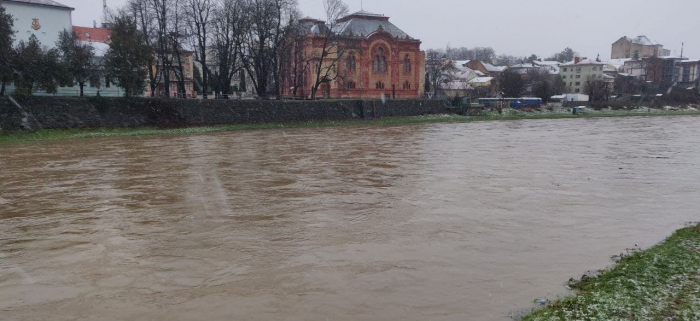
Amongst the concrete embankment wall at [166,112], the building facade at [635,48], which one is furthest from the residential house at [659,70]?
the concrete embankment wall at [166,112]

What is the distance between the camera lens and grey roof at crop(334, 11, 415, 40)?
6688cm

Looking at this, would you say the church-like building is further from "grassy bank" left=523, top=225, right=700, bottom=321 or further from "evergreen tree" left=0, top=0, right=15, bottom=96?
"grassy bank" left=523, top=225, right=700, bottom=321

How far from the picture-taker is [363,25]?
6856 centimetres

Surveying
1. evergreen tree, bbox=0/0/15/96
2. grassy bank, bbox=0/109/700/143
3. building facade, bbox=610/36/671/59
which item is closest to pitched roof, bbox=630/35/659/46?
building facade, bbox=610/36/671/59

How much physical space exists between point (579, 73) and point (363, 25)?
226 feet

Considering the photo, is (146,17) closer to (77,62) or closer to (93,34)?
(77,62)

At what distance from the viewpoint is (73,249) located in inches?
384

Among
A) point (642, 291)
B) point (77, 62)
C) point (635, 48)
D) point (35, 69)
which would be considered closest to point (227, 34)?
point (77, 62)

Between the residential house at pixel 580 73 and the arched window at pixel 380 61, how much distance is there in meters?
61.2

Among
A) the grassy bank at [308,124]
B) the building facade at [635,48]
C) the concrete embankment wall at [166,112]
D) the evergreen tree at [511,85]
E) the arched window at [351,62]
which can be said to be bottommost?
the grassy bank at [308,124]

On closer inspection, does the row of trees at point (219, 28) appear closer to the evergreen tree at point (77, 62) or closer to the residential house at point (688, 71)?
the evergreen tree at point (77, 62)

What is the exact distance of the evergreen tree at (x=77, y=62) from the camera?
3922cm

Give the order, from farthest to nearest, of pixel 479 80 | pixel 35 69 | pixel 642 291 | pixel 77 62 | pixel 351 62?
pixel 479 80
pixel 351 62
pixel 77 62
pixel 35 69
pixel 642 291

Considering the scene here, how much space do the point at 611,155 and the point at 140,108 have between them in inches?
1320
